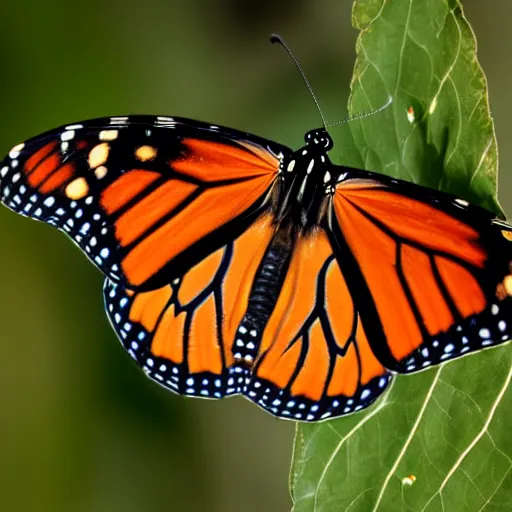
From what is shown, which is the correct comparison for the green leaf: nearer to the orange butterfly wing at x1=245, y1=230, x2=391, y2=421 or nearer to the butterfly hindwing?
the orange butterfly wing at x1=245, y1=230, x2=391, y2=421

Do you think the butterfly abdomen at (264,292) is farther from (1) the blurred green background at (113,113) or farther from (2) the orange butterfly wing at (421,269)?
(1) the blurred green background at (113,113)

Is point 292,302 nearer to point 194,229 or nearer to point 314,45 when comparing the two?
point 194,229

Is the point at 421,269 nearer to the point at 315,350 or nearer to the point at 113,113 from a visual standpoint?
the point at 315,350

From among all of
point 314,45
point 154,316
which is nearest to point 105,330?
point 154,316

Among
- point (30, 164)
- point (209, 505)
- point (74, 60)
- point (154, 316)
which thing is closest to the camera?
point (30, 164)

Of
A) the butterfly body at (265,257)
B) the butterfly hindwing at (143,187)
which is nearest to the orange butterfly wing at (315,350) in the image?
the butterfly body at (265,257)

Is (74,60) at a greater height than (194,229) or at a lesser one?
greater

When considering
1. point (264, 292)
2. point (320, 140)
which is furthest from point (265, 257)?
point (320, 140)
